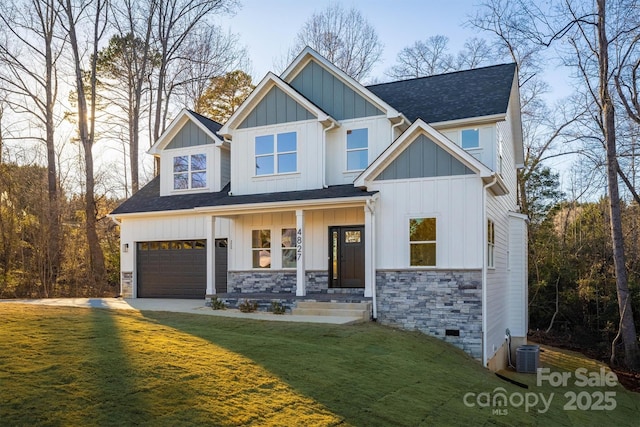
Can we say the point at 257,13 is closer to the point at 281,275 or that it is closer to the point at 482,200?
the point at 281,275

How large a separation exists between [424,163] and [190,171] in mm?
9212

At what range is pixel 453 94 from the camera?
16984 millimetres

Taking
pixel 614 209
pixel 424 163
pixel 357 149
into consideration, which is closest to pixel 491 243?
pixel 424 163

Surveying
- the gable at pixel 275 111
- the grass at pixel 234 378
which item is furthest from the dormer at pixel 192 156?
the grass at pixel 234 378

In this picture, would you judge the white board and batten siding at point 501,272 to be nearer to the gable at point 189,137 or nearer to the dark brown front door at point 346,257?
the dark brown front door at point 346,257

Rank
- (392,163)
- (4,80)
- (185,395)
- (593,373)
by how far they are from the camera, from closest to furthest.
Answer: (185,395), (392,163), (593,373), (4,80)

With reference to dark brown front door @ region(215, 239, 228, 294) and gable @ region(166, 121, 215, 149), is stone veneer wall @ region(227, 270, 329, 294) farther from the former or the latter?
gable @ region(166, 121, 215, 149)

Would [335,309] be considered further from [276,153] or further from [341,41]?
[341,41]

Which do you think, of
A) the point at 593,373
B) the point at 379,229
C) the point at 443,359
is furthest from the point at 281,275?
the point at 593,373

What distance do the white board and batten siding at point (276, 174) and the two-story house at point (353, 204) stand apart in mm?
37

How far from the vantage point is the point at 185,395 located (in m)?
5.66

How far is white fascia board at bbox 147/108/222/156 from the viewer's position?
1820 centimetres

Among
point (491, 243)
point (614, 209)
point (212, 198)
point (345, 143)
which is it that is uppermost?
point (345, 143)

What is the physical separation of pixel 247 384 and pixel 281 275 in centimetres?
955
